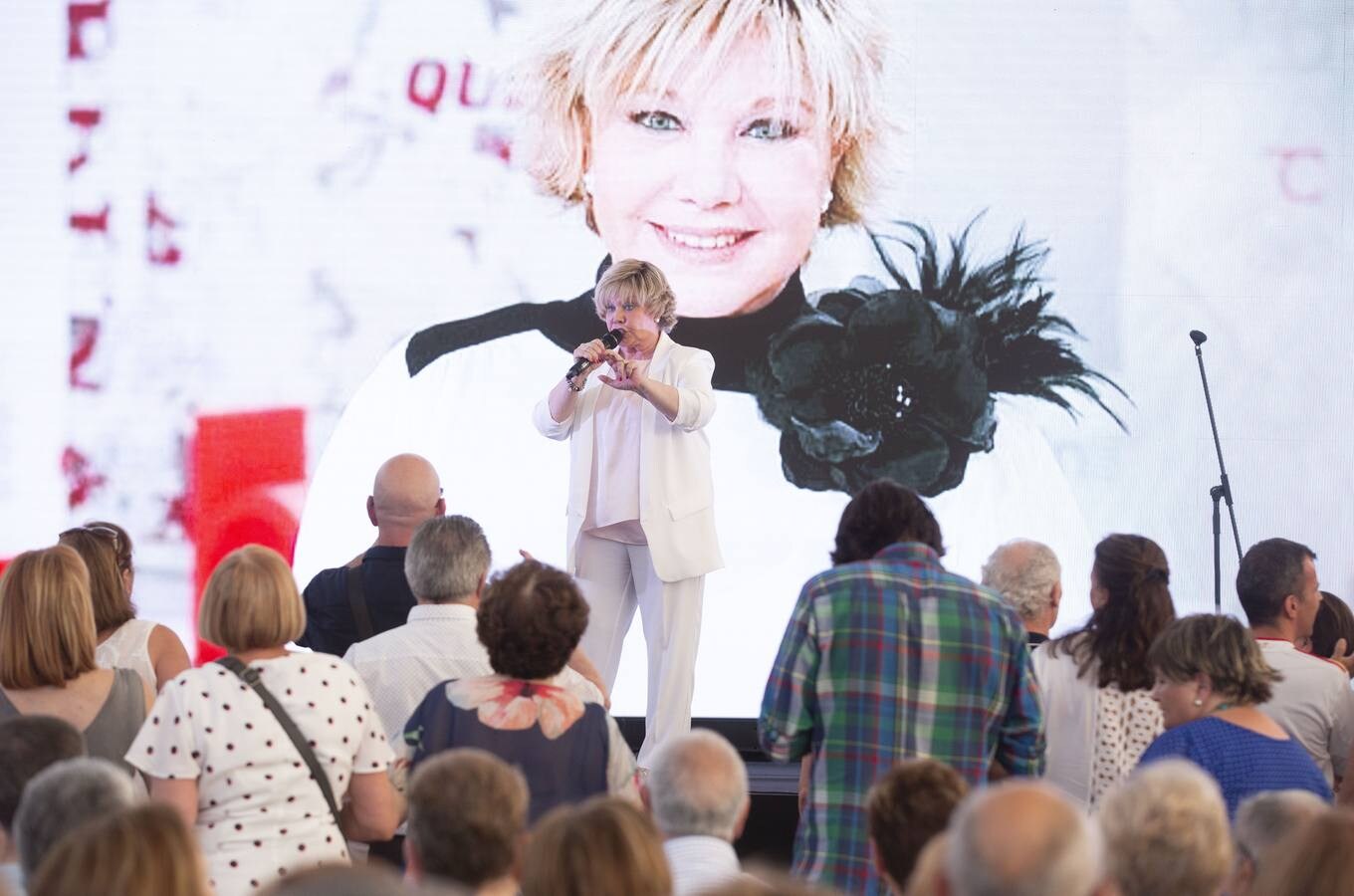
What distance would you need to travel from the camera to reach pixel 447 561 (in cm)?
325

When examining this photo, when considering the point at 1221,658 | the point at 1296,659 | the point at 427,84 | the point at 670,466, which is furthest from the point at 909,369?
the point at 1221,658

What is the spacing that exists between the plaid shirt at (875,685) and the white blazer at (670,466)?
1400mm

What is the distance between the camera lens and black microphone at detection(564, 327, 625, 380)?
4.24 m

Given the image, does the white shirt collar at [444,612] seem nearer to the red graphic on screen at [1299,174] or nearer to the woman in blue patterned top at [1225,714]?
the woman in blue patterned top at [1225,714]

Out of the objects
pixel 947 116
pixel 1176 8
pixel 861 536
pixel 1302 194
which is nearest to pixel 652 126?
pixel 947 116

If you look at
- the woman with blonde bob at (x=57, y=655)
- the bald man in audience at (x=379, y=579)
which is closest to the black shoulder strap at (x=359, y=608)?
the bald man in audience at (x=379, y=579)

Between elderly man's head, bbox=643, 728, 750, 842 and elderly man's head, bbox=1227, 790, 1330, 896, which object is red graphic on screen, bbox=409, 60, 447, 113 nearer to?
elderly man's head, bbox=643, 728, 750, 842

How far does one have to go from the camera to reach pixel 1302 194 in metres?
5.53

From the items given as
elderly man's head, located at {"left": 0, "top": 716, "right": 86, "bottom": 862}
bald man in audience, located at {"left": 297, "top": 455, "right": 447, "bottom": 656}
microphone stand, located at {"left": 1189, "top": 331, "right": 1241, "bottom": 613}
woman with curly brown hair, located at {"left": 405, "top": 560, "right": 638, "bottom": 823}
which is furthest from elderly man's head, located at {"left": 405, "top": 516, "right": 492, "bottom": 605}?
microphone stand, located at {"left": 1189, "top": 331, "right": 1241, "bottom": 613}

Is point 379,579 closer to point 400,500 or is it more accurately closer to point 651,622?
point 400,500

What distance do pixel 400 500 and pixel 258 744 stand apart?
1.19 meters

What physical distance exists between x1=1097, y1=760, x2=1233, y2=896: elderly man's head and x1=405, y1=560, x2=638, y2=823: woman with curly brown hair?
95cm

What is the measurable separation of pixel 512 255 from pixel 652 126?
24.4 inches

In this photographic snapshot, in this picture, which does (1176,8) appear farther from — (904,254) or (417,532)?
(417,532)
